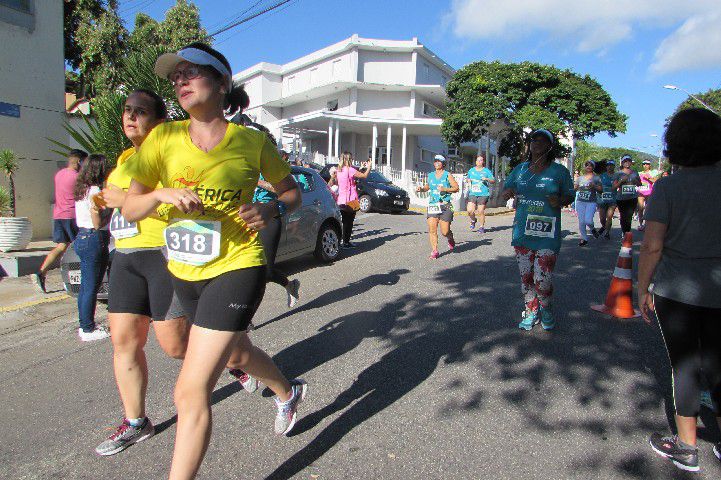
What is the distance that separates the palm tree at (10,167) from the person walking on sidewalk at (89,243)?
20.4ft

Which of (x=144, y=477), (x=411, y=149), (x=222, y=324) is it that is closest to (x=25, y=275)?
(x=144, y=477)

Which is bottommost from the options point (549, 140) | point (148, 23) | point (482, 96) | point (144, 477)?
point (144, 477)

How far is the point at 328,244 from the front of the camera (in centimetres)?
833

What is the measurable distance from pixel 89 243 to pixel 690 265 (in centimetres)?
462

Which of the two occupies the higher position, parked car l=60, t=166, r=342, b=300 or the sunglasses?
the sunglasses

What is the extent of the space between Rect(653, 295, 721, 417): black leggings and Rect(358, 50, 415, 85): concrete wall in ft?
104

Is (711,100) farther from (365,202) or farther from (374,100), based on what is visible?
(365,202)

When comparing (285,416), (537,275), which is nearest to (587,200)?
(537,275)

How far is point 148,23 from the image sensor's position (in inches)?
888

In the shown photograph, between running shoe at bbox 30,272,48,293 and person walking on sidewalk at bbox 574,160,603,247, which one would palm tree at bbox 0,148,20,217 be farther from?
person walking on sidewalk at bbox 574,160,603,247

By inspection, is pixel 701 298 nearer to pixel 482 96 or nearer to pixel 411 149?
pixel 482 96

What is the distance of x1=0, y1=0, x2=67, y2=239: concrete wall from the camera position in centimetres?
1002

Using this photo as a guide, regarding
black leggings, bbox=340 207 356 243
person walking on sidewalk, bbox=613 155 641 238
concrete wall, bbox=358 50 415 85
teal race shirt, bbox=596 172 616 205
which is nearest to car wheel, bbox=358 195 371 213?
black leggings, bbox=340 207 356 243

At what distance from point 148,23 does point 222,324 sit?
81.0 ft
